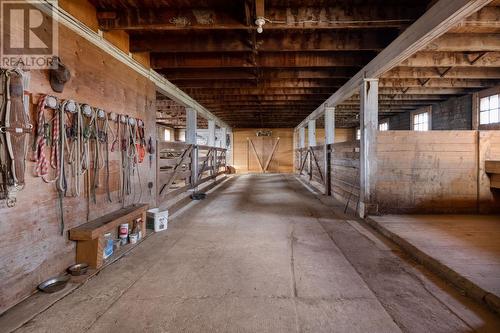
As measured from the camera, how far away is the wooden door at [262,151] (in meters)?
14.6

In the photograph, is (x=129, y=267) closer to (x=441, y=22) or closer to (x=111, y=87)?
(x=111, y=87)

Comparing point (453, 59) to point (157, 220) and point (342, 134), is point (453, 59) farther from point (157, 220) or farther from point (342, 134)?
point (342, 134)

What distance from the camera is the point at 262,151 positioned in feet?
47.9

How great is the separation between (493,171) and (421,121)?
6.20m

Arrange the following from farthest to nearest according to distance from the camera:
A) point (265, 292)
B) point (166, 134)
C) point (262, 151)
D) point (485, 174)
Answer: point (166, 134) → point (262, 151) → point (485, 174) → point (265, 292)

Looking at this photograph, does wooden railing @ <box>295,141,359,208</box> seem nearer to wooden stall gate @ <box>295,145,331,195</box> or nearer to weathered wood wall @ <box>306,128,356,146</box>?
wooden stall gate @ <box>295,145,331,195</box>

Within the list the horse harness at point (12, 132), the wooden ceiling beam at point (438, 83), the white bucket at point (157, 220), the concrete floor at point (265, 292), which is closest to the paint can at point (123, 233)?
the concrete floor at point (265, 292)

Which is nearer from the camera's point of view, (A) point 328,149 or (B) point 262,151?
(A) point 328,149

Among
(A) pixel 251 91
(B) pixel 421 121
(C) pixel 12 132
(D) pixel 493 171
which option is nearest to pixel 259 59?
(A) pixel 251 91

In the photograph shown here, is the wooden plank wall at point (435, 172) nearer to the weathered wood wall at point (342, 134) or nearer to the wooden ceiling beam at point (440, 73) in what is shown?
the wooden ceiling beam at point (440, 73)

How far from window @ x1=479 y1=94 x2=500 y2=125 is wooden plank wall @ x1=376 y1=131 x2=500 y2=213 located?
9.91 feet

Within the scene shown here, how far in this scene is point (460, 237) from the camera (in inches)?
109

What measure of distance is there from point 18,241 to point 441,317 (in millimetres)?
2911

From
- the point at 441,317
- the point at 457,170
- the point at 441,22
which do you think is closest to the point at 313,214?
the point at 457,170
